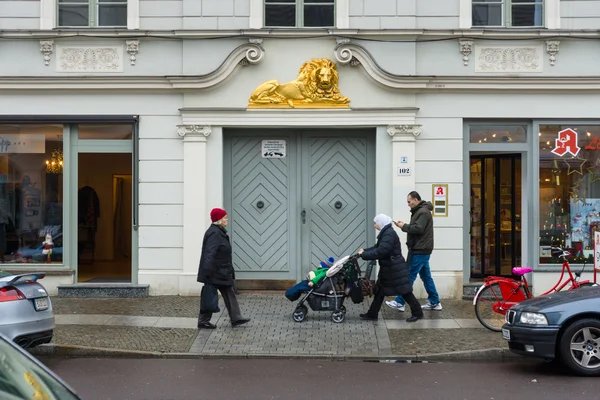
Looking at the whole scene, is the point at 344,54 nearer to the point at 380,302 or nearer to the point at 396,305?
the point at 396,305

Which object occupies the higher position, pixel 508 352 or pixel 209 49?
pixel 209 49

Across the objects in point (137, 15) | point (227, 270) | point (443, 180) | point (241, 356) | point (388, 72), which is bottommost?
point (241, 356)

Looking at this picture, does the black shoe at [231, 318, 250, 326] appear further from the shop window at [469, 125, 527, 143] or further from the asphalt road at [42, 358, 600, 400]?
the shop window at [469, 125, 527, 143]

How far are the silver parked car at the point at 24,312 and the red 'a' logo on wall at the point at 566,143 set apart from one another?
359 inches

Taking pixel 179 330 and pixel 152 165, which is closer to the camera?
pixel 179 330

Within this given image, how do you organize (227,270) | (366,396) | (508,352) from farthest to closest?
(227,270) → (508,352) → (366,396)

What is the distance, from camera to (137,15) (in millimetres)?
13625

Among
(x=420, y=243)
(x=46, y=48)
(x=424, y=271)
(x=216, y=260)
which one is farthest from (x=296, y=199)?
(x=46, y=48)

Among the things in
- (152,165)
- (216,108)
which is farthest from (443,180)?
(152,165)

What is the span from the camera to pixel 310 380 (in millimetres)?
8258

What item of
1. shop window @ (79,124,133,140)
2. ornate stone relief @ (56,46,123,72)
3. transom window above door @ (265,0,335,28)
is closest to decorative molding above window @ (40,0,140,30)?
ornate stone relief @ (56,46,123,72)

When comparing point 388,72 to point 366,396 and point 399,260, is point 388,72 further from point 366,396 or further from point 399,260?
point 366,396

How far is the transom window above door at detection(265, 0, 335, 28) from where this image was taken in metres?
13.8

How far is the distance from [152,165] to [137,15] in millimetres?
2690
